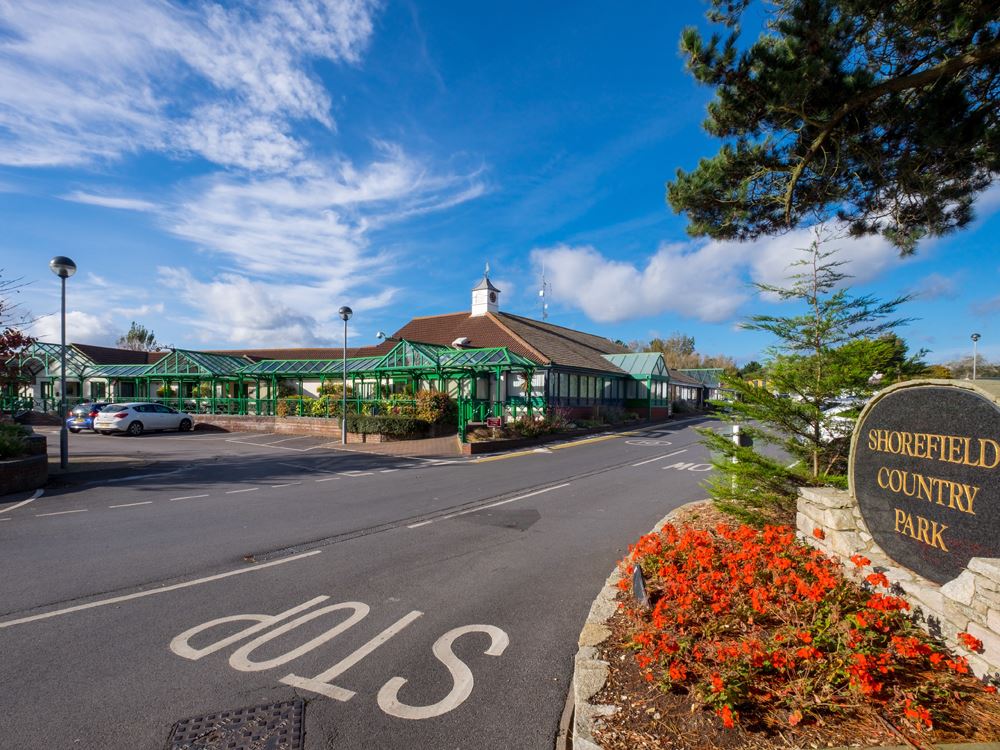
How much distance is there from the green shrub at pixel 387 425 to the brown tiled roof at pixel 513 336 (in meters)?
8.83

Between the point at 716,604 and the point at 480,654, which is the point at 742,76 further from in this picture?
the point at 480,654

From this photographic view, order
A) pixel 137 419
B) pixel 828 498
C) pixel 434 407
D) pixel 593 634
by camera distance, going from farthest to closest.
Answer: pixel 137 419 → pixel 434 407 → pixel 828 498 → pixel 593 634

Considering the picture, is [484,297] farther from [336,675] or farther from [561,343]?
[336,675]

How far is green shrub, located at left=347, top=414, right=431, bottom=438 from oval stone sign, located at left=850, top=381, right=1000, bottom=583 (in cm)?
1792

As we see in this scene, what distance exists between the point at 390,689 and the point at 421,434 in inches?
722

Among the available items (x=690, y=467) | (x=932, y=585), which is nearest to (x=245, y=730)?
(x=932, y=585)

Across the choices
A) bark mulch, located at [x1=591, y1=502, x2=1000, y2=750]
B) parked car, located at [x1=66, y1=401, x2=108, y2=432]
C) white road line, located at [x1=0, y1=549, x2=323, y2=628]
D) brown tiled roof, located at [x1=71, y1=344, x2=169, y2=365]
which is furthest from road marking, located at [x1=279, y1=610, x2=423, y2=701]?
brown tiled roof, located at [x1=71, y1=344, x2=169, y2=365]

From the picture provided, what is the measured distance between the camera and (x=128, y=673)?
11.9 ft

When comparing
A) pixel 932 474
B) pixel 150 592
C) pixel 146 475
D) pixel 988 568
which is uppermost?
pixel 932 474

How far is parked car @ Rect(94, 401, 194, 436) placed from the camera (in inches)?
893

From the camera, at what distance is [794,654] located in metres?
3.12

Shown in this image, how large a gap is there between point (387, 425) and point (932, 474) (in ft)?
61.4

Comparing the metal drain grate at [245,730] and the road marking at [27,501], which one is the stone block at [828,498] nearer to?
the metal drain grate at [245,730]

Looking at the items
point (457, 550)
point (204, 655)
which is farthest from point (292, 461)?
point (204, 655)
